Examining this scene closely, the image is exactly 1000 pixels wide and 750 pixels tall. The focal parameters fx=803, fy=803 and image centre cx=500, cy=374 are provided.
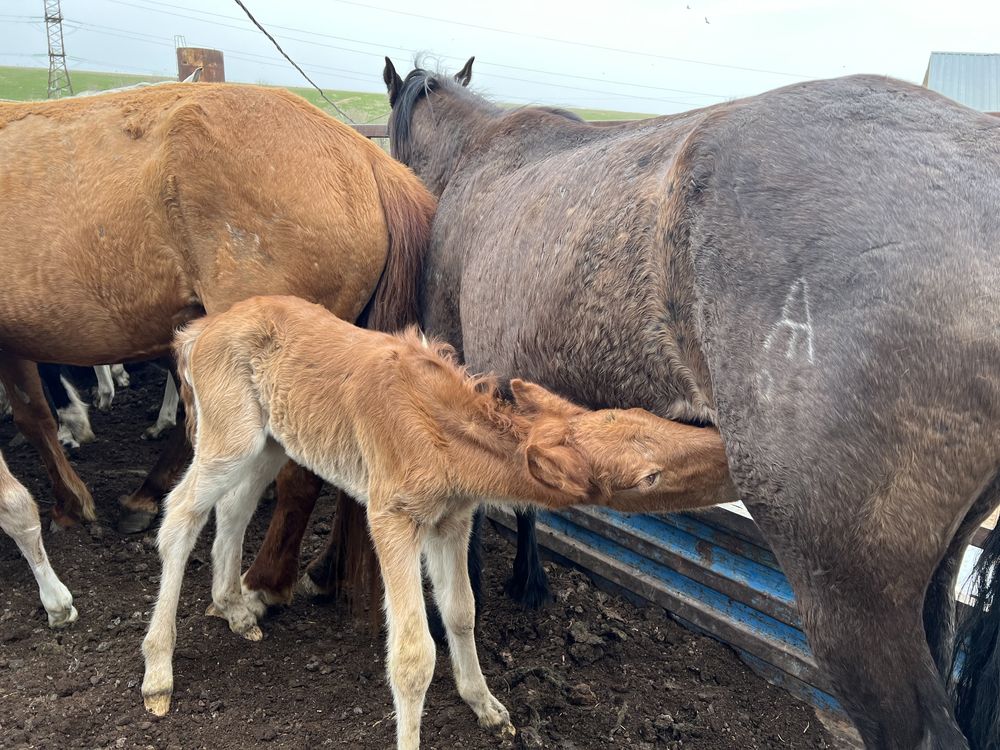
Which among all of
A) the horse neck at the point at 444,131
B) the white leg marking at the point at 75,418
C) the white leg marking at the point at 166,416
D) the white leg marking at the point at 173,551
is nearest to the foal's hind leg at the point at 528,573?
the white leg marking at the point at 173,551

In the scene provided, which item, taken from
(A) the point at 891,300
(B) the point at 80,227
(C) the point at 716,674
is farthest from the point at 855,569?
(B) the point at 80,227

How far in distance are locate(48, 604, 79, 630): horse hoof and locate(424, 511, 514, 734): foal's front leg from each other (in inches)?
71.9

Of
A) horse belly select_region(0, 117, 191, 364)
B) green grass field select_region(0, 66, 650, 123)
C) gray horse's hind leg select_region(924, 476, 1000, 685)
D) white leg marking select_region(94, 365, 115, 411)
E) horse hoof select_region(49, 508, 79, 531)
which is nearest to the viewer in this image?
gray horse's hind leg select_region(924, 476, 1000, 685)

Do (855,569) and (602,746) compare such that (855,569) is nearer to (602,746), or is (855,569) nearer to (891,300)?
(891,300)

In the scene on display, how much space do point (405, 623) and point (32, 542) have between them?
6.98ft

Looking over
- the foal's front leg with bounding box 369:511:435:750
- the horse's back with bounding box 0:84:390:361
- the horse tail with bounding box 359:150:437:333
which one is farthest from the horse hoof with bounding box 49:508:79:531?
the foal's front leg with bounding box 369:511:435:750

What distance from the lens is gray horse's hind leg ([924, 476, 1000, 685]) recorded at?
6.64 feet

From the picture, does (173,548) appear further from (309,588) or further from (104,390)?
(104,390)

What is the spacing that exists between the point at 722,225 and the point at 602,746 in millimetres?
2043

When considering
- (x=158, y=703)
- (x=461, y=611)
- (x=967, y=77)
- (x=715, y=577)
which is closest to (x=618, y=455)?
(x=461, y=611)

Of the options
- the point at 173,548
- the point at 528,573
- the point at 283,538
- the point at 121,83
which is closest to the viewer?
the point at 173,548

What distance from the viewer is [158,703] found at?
10.2ft

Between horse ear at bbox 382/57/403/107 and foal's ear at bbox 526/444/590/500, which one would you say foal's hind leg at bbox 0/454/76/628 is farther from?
horse ear at bbox 382/57/403/107

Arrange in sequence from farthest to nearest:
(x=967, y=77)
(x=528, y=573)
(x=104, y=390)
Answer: (x=967, y=77)
(x=104, y=390)
(x=528, y=573)
